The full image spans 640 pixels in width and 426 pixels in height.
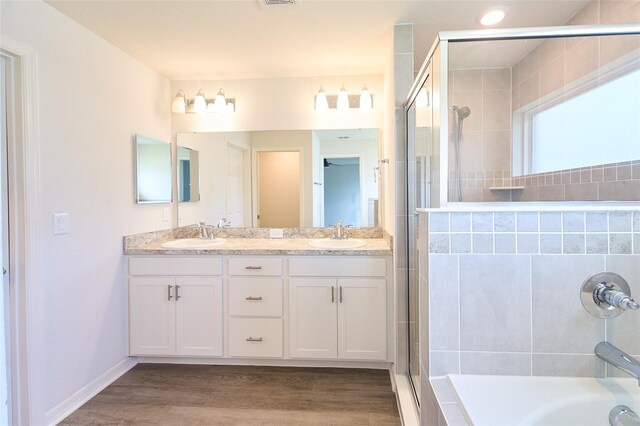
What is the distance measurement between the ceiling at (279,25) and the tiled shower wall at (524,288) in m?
1.29

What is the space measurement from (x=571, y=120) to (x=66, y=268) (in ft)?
10.00

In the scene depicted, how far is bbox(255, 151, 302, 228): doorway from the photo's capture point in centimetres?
300

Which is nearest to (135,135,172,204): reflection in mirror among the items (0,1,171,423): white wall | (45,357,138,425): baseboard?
(0,1,171,423): white wall

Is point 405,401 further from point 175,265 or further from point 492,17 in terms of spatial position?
point 492,17

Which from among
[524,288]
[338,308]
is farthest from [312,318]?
[524,288]

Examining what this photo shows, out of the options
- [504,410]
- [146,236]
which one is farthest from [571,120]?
[146,236]

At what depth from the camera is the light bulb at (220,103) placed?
295cm

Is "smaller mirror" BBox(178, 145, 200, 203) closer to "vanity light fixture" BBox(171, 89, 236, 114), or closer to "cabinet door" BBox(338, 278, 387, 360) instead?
"vanity light fixture" BBox(171, 89, 236, 114)

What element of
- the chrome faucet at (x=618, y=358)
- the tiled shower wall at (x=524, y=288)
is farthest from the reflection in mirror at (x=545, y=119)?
the chrome faucet at (x=618, y=358)

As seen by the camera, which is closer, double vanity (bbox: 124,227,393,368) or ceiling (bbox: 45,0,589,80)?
ceiling (bbox: 45,0,589,80)

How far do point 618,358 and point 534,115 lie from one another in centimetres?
157

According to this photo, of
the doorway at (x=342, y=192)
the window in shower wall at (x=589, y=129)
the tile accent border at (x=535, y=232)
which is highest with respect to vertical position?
the window in shower wall at (x=589, y=129)

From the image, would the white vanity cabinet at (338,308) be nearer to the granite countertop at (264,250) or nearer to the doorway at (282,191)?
the granite countertop at (264,250)

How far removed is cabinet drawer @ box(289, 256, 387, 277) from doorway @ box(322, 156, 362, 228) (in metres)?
0.59
